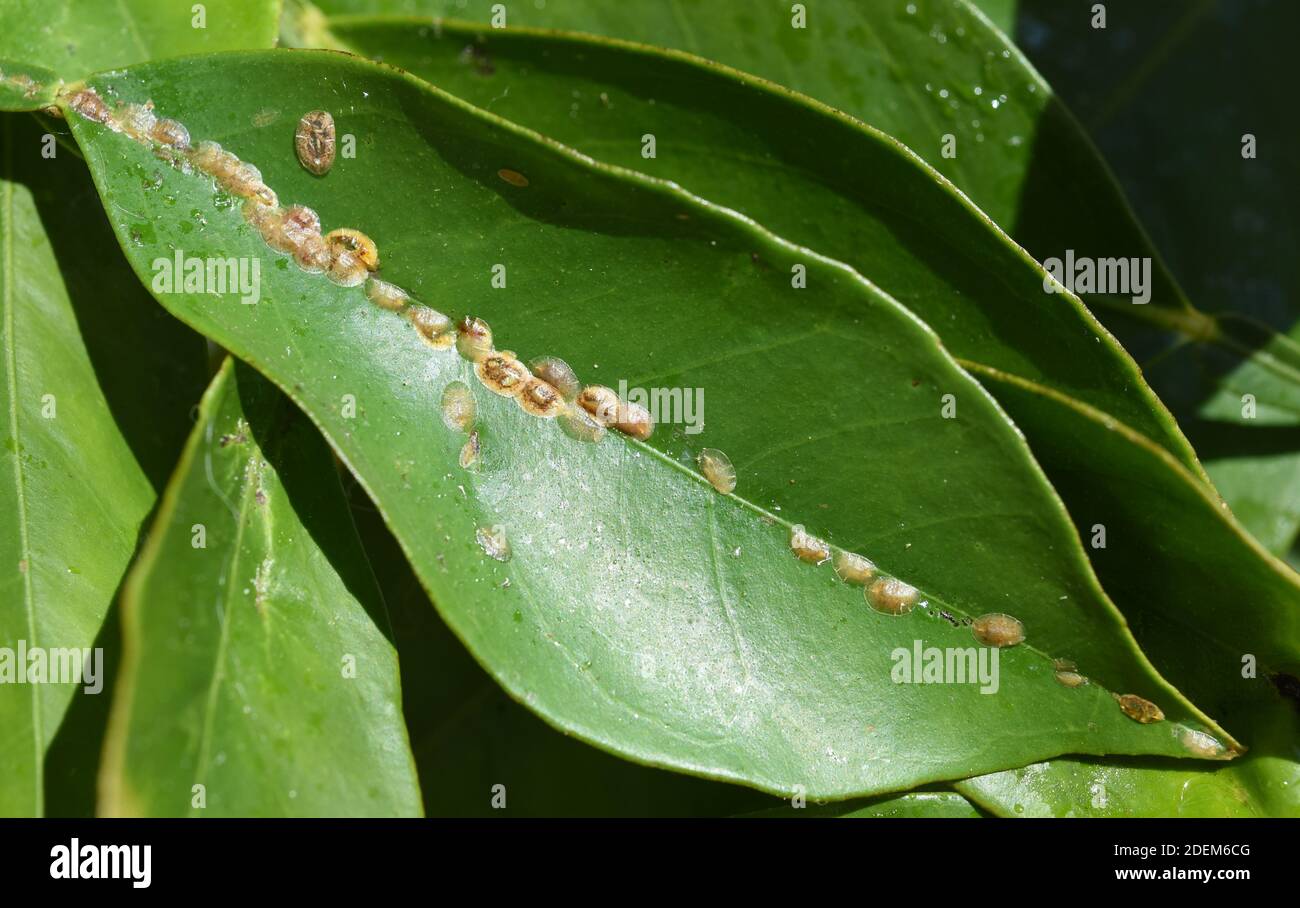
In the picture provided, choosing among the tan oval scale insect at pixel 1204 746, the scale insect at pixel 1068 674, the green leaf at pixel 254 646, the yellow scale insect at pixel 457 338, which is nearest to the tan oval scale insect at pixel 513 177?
the yellow scale insect at pixel 457 338

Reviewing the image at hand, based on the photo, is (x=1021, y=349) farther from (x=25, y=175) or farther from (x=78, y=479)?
(x=25, y=175)

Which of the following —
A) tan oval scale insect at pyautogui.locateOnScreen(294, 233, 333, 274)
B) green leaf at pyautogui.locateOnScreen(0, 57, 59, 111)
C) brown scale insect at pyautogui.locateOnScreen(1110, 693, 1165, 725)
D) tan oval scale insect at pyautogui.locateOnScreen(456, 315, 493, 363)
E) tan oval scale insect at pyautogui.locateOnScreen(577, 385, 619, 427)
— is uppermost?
green leaf at pyautogui.locateOnScreen(0, 57, 59, 111)

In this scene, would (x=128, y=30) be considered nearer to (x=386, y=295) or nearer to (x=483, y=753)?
(x=386, y=295)

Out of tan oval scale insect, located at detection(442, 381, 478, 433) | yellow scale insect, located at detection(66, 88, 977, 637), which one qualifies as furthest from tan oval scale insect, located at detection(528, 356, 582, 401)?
tan oval scale insect, located at detection(442, 381, 478, 433)

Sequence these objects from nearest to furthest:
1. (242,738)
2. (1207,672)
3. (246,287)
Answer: (242,738) → (246,287) → (1207,672)

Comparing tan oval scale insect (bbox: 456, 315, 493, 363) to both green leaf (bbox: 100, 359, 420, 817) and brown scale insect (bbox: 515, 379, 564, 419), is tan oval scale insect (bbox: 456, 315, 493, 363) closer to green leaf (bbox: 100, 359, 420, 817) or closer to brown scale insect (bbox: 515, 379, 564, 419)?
brown scale insect (bbox: 515, 379, 564, 419)

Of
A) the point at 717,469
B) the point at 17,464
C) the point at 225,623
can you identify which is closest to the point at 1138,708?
the point at 717,469
